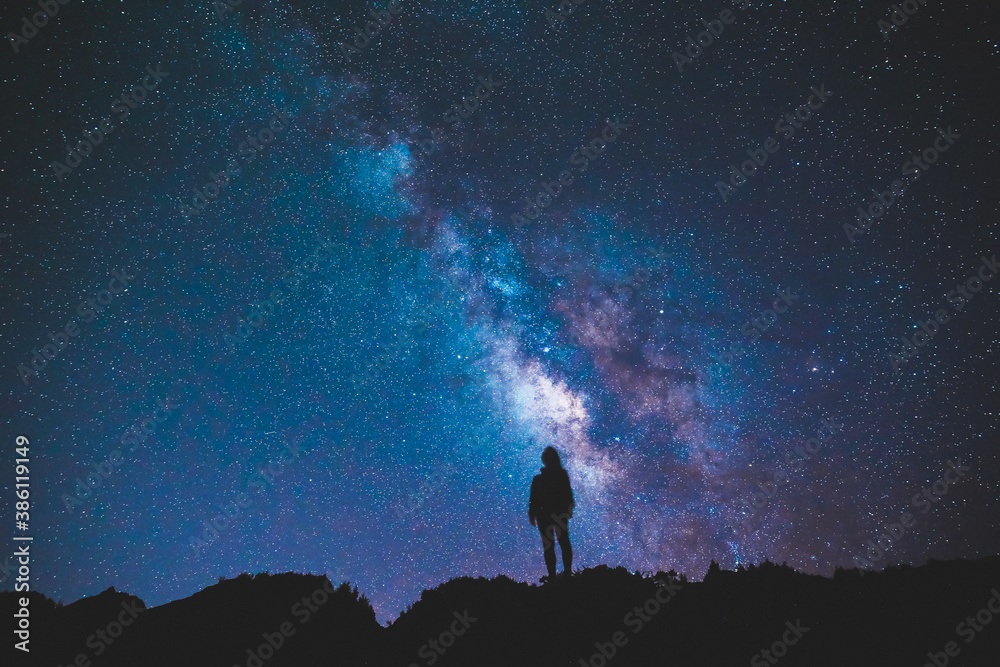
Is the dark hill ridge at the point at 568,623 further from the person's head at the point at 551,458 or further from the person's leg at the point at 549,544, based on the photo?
the person's head at the point at 551,458

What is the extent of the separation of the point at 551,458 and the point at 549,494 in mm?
664

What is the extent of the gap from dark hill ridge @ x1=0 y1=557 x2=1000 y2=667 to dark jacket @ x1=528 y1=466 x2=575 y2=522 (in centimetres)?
120

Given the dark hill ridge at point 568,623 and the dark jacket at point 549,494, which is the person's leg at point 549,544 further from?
the dark hill ridge at point 568,623

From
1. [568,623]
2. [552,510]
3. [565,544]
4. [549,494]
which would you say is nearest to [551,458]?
[549,494]

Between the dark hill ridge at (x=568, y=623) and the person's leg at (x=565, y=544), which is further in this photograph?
the person's leg at (x=565, y=544)

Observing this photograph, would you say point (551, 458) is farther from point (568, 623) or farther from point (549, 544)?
point (568, 623)

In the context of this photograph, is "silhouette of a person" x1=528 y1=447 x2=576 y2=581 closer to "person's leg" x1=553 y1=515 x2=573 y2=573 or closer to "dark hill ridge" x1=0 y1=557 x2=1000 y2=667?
"person's leg" x1=553 y1=515 x2=573 y2=573

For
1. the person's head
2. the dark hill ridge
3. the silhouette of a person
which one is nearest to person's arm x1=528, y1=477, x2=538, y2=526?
the silhouette of a person

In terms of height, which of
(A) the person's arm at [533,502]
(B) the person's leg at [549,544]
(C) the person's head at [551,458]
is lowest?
(B) the person's leg at [549,544]

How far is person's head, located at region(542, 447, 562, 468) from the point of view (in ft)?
26.9

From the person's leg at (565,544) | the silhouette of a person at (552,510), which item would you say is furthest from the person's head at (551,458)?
the person's leg at (565,544)

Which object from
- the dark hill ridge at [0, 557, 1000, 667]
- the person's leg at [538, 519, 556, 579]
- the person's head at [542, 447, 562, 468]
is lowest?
the dark hill ridge at [0, 557, 1000, 667]

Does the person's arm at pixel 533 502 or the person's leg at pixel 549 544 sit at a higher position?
the person's arm at pixel 533 502

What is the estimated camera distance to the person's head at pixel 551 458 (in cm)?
821
